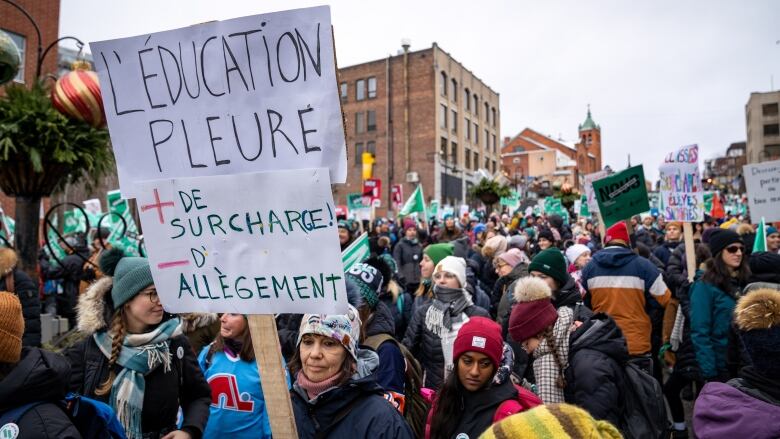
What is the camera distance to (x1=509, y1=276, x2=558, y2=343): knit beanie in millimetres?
3100

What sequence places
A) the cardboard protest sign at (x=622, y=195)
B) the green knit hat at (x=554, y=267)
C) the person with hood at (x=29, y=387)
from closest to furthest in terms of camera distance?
the person with hood at (x=29, y=387), the green knit hat at (x=554, y=267), the cardboard protest sign at (x=622, y=195)

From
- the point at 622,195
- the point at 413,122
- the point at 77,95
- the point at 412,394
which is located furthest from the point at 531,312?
the point at 413,122

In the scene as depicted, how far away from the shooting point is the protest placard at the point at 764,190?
19.5ft

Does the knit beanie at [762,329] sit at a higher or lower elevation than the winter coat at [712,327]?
higher

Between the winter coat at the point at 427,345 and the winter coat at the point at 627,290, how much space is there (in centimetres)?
147

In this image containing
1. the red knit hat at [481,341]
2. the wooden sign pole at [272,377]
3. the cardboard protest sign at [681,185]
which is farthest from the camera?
the cardboard protest sign at [681,185]

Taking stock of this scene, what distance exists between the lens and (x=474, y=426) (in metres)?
2.43

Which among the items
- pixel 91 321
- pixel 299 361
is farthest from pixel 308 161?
pixel 91 321

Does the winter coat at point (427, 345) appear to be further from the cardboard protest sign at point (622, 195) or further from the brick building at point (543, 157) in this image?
the brick building at point (543, 157)

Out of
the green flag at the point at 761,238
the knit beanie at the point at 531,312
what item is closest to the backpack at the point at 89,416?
the knit beanie at the point at 531,312

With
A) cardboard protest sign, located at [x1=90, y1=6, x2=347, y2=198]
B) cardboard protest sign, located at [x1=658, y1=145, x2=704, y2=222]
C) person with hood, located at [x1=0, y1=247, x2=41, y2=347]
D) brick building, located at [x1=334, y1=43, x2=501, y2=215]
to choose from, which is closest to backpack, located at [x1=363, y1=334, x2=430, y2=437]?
cardboard protest sign, located at [x1=90, y1=6, x2=347, y2=198]

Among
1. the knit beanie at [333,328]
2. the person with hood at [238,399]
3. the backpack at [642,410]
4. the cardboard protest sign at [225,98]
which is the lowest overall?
the backpack at [642,410]

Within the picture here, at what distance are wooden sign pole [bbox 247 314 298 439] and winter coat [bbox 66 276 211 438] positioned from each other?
33.3 inches

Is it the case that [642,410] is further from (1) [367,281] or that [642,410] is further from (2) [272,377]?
(2) [272,377]
